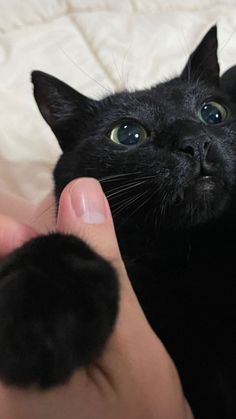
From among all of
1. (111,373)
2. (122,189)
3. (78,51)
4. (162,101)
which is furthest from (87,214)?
(78,51)

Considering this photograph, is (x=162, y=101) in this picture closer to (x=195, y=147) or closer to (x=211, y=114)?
(x=211, y=114)

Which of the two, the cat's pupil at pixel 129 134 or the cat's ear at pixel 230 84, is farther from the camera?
the cat's ear at pixel 230 84

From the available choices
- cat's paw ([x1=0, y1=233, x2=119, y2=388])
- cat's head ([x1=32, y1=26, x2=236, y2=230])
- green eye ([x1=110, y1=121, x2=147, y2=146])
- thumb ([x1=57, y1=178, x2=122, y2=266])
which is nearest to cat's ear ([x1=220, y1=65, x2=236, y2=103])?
cat's head ([x1=32, y1=26, x2=236, y2=230])

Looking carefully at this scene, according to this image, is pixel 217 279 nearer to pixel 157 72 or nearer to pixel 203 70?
pixel 203 70

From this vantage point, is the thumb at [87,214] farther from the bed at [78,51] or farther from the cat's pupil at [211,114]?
the bed at [78,51]

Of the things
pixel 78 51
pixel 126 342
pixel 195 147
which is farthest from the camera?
pixel 78 51

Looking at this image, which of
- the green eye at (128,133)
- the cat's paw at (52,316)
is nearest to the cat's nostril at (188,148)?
the green eye at (128,133)

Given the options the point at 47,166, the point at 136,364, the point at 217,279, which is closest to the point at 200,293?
the point at 217,279
